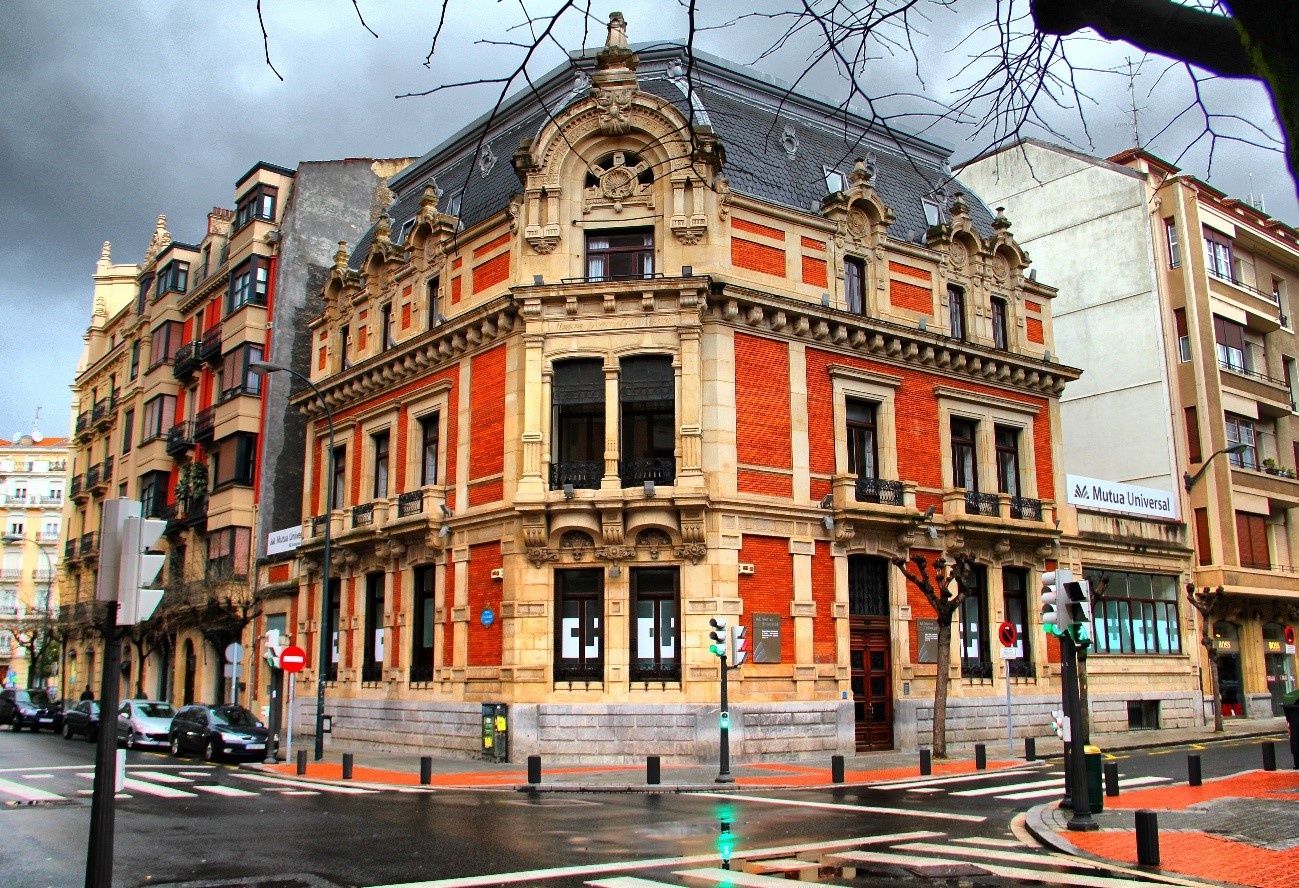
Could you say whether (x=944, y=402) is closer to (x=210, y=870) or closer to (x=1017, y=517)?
(x=1017, y=517)

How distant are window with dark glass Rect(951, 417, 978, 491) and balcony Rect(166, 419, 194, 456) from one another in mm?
30213

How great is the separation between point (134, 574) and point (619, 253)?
19614 millimetres

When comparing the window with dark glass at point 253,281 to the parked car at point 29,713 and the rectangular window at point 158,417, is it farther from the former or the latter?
the parked car at point 29,713

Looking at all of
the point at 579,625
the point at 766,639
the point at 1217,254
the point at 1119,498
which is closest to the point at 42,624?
the point at 579,625

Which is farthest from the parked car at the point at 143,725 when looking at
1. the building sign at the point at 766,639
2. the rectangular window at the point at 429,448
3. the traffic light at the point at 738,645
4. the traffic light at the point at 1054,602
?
the traffic light at the point at 1054,602

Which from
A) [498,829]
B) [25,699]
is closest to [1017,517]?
[498,829]

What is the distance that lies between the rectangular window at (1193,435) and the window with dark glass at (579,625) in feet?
81.6

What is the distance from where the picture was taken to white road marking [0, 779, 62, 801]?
17.8m

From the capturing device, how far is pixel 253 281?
42156mm

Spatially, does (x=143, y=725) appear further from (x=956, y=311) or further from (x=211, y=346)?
(x=956, y=311)

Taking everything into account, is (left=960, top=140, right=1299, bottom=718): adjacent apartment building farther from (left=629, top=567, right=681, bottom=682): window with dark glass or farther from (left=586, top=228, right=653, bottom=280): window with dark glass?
(left=629, top=567, right=681, bottom=682): window with dark glass

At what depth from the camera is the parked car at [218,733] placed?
2747 centimetres

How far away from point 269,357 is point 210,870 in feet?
105

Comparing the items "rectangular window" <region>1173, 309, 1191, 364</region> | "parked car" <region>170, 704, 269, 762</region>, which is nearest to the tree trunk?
"parked car" <region>170, 704, 269, 762</region>
